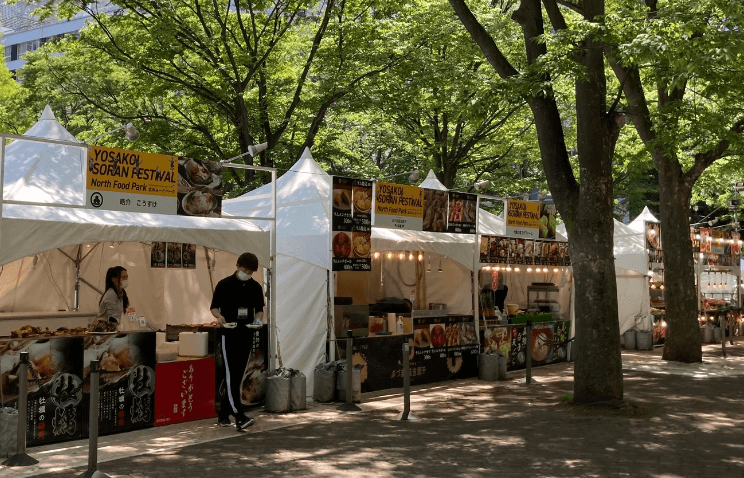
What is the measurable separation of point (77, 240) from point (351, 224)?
4.51 m

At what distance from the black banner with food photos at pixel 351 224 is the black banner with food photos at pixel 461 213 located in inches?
81.0

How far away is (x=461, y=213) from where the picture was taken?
14914 mm

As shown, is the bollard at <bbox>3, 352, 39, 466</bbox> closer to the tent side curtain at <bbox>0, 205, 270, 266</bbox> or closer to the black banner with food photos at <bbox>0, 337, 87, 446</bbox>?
the black banner with food photos at <bbox>0, 337, 87, 446</bbox>

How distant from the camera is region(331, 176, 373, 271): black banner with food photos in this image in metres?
12.6

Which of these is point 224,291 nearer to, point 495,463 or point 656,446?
point 495,463

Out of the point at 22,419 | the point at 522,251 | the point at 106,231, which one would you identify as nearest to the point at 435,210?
the point at 522,251

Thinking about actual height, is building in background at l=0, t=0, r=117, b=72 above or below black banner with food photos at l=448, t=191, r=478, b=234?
above

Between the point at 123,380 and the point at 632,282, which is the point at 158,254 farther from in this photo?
the point at 632,282

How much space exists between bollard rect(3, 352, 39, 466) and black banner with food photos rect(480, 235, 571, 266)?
985 cm

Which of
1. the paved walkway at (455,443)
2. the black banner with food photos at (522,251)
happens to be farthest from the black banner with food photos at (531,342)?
the paved walkway at (455,443)

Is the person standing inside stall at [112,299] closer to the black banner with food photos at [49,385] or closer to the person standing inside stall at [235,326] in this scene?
the person standing inside stall at [235,326]

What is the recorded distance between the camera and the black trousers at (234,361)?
384 inches

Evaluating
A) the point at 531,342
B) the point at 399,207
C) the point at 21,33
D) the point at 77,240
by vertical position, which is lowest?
the point at 531,342

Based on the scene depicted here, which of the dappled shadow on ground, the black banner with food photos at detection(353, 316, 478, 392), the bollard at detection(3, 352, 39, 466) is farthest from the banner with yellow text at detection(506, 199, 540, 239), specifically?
the bollard at detection(3, 352, 39, 466)
